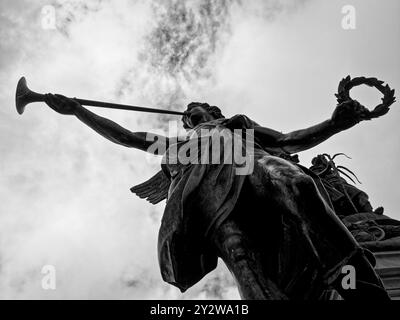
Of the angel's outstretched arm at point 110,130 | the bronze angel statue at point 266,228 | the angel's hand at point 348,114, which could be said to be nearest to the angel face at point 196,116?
the angel's outstretched arm at point 110,130

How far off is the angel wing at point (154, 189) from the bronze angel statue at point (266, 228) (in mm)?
1336

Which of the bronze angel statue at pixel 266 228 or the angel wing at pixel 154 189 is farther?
the angel wing at pixel 154 189

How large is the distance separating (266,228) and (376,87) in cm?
214

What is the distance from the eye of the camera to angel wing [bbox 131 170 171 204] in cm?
737

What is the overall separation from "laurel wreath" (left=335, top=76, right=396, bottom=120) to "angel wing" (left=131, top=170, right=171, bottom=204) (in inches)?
104

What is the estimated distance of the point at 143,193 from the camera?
24.5ft

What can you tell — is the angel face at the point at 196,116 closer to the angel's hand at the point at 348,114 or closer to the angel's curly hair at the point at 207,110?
the angel's curly hair at the point at 207,110

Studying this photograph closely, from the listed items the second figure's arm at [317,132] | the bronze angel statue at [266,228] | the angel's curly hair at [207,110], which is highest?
the angel's curly hair at [207,110]

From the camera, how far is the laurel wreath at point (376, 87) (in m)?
5.89

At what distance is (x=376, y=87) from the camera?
5.98 m

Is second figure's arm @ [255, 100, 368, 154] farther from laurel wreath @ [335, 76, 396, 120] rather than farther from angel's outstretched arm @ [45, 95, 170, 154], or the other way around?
angel's outstretched arm @ [45, 95, 170, 154]

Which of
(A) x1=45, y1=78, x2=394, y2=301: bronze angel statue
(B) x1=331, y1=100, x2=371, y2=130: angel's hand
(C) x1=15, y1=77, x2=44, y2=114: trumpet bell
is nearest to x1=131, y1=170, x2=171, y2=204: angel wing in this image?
(A) x1=45, y1=78, x2=394, y2=301: bronze angel statue

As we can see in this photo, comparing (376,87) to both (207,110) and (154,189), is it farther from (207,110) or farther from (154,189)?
(154,189)
